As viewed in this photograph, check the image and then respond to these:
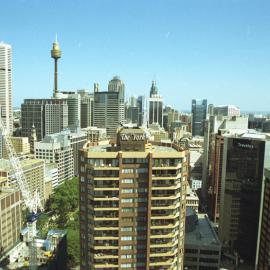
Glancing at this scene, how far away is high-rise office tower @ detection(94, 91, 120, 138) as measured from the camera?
16838 cm

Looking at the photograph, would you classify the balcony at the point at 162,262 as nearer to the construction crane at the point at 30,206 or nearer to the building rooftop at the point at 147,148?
the building rooftop at the point at 147,148

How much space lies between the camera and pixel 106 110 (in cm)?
16988

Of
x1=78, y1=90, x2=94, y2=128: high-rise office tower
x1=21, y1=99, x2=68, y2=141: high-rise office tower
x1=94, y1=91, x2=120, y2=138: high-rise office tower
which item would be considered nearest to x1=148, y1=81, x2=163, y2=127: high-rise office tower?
x1=94, y1=91, x2=120, y2=138: high-rise office tower

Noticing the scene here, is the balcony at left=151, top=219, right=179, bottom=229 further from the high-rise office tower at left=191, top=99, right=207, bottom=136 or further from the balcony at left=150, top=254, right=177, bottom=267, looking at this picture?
the high-rise office tower at left=191, top=99, right=207, bottom=136

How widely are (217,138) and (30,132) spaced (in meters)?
83.7

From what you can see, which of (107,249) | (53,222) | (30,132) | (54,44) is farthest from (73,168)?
(54,44)

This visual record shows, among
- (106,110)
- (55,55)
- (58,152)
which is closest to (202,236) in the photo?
(58,152)

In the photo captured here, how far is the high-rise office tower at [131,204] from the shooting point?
30922 mm

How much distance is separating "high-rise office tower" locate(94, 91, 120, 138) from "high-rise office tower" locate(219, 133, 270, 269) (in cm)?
11085

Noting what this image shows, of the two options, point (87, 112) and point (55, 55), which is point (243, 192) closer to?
point (87, 112)

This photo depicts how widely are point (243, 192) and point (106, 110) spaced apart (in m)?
119

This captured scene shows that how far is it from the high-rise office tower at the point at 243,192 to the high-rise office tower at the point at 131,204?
27864 mm

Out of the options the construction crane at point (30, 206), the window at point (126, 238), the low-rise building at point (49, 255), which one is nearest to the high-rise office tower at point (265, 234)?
the window at point (126, 238)

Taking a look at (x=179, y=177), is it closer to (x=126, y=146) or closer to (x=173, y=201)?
(x=173, y=201)
